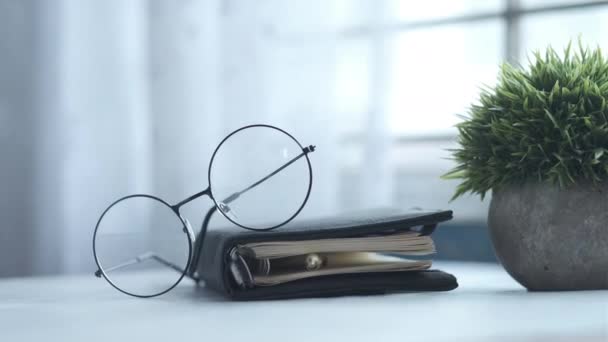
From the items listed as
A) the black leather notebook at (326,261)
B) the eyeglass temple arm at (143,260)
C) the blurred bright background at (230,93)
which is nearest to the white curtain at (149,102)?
the blurred bright background at (230,93)

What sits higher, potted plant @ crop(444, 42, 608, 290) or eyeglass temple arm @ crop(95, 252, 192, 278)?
potted plant @ crop(444, 42, 608, 290)

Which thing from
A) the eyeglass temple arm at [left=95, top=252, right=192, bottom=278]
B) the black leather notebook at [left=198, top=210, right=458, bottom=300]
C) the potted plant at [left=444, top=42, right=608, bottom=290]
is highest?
the potted plant at [left=444, top=42, right=608, bottom=290]

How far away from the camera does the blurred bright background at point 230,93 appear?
3.80 ft

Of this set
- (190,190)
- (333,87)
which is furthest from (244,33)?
(190,190)

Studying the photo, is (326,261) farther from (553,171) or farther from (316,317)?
(553,171)

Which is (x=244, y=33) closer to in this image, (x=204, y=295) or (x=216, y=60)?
(x=216, y=60)

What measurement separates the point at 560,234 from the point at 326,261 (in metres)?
0.25

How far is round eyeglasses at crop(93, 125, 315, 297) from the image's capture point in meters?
0.84

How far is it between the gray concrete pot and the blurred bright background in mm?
467

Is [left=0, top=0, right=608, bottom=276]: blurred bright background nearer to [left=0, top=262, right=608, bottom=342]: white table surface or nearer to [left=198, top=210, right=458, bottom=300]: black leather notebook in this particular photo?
[left=0, top=262, right=608, bottom=342]: white table surface

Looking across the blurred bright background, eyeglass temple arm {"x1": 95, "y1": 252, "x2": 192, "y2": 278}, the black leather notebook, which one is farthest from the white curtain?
the black leather notebook

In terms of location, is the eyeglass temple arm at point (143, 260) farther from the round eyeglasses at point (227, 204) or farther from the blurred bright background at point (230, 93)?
the blurred bright background at point (230, 93)

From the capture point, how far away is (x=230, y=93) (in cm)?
128

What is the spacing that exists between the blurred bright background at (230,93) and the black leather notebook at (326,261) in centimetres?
44
